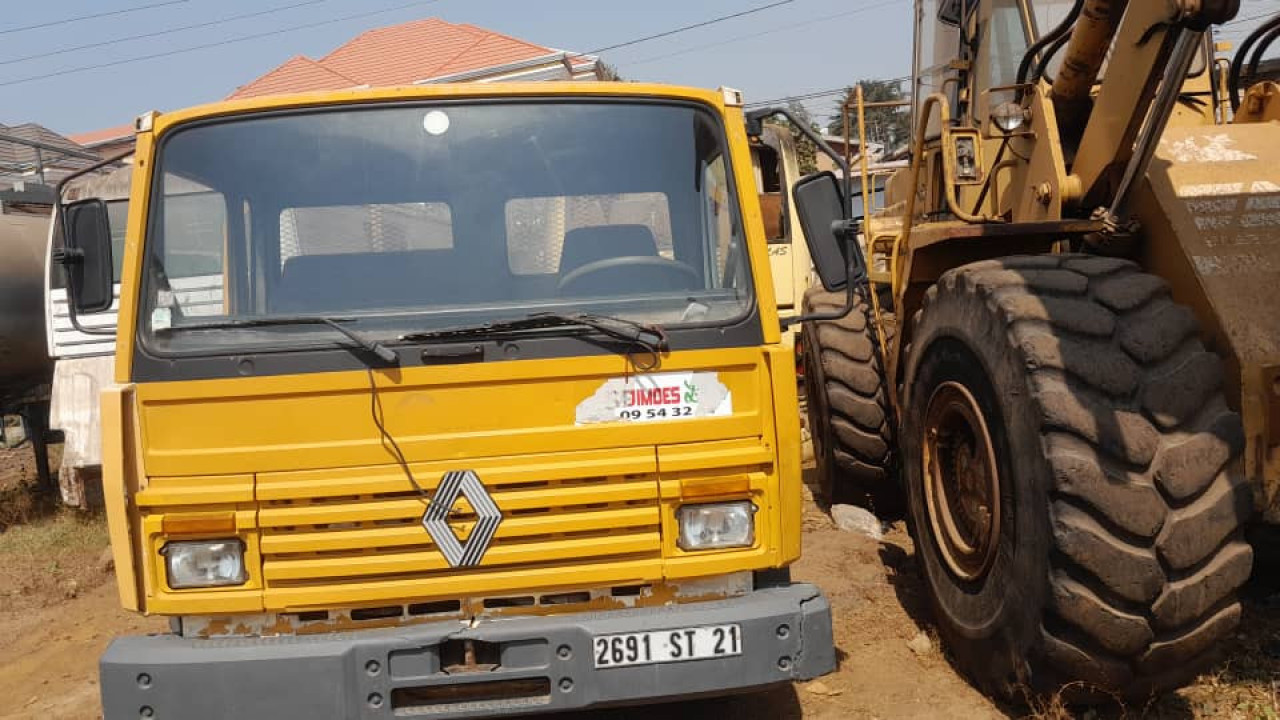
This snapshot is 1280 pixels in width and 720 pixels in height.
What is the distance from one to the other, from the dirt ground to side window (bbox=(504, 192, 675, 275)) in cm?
169

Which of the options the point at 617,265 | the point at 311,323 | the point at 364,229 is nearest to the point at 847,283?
the point at 617,265

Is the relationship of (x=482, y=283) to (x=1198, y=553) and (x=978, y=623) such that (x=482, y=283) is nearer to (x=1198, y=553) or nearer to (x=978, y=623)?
(x=978, y=623)

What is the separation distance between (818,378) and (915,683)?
2.31 meters

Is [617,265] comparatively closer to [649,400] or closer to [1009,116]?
[649,400]

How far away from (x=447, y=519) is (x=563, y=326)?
2.22ft

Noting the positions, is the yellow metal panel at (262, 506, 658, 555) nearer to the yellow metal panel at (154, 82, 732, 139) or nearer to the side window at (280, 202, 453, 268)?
the side window at (280, 202, 453, 268)

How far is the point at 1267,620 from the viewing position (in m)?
4.04

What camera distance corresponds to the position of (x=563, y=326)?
10.4ft

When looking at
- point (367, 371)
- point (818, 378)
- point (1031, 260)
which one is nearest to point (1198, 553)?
point (1031, 260)

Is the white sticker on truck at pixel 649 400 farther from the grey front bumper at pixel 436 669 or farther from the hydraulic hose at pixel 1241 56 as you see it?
the hydraulic hose at pixel 1241 56

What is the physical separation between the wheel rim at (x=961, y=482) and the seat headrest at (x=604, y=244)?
1281 millimetres

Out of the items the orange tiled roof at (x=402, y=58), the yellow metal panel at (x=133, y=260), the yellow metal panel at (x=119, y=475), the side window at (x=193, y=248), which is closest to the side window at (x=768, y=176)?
the side window at (x=193, y=248)

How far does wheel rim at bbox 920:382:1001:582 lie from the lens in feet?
11.8

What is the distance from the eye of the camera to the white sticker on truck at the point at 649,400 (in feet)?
10.4
